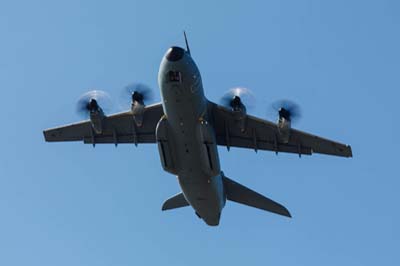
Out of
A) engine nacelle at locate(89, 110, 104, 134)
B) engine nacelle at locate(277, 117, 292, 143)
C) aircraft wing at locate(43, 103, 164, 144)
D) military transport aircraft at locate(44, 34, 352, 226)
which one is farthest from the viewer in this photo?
aircraft wing at locate(43, 103, 164, 144)

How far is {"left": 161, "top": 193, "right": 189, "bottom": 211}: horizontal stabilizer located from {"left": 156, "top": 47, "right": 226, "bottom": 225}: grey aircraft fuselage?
2.72 metres

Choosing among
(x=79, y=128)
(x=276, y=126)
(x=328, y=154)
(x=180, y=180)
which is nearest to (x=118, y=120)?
(x=79, y=128)

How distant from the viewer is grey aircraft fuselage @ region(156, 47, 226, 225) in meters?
35.9

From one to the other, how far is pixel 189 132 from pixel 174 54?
4.04m

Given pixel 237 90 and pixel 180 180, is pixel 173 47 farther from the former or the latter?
pixel 180 180

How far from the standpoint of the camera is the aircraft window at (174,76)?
35.8 m

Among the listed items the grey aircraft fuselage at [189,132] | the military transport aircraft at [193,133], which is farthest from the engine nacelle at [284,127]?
the grey aircraft fuselage at [189,132]

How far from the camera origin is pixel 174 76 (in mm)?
35781

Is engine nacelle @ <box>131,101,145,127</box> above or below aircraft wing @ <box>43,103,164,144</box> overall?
above

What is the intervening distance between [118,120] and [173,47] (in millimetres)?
7596

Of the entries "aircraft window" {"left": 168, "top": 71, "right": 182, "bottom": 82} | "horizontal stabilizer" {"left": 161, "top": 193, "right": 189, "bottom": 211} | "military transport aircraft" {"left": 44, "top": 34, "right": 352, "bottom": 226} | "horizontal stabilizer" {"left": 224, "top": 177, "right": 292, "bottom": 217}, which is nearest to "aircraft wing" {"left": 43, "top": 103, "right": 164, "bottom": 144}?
"military transport aircraft" {"left": 44, "top": 34, "right": 352, "bottom": 226}

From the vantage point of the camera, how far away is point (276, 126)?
40.5 metres

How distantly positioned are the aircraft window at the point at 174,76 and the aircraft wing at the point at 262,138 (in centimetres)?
474

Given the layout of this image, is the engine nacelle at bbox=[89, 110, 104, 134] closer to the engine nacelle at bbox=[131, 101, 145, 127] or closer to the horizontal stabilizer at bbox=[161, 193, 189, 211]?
the engine nacelle at bbox=[131, 101, 145, 127]
